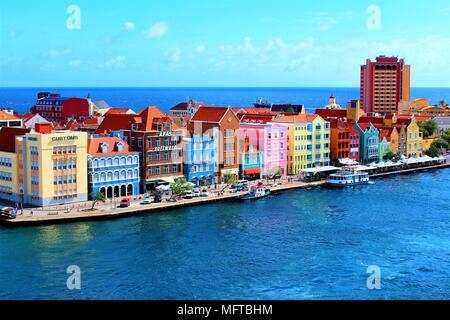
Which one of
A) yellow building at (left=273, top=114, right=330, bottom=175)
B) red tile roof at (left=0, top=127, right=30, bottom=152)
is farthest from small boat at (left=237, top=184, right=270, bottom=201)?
red tile roof at (left=0, top=127, right=30, bottom=152)

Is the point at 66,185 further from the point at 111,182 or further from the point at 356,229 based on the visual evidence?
the point at 356,229

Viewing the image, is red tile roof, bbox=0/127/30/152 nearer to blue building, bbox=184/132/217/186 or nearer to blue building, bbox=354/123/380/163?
blue building, bbox=184/132/217/186

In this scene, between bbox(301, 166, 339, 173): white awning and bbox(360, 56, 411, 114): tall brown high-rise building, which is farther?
bbox(360, 56, 411, 114): tall brown high-rise building

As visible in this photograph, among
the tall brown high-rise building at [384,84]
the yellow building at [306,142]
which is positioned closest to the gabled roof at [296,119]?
the yellow building at [306,142]

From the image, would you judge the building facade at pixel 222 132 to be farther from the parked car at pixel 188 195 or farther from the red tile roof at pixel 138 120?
the parked car at pixel 188 195

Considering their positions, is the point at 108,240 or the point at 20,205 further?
the point at 20,205
